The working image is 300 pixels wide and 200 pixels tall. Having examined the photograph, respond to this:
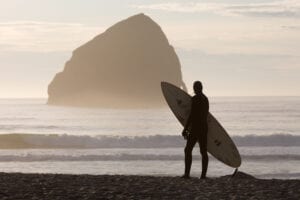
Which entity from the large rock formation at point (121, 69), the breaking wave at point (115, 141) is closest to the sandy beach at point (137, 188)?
the breaking wave at point (115, 141)

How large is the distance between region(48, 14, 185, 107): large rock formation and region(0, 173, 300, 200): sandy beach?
413ft

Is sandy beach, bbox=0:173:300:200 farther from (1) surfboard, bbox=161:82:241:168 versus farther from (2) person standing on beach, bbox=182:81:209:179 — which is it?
(1) surfboard, bbox=161:82:241:168

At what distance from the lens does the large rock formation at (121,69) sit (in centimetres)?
14538

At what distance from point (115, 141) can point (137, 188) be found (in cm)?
2944

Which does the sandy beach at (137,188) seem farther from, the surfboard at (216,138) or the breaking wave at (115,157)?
the breaking wave at (115,157)

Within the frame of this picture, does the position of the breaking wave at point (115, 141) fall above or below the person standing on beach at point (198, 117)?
below

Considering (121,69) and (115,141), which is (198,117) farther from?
(121,69)

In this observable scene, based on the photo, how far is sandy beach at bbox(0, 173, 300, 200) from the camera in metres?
10.9

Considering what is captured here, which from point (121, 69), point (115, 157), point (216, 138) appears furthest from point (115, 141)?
point (121, 69)

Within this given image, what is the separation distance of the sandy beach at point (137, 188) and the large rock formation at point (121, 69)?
12585cm

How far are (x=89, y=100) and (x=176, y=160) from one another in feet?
394

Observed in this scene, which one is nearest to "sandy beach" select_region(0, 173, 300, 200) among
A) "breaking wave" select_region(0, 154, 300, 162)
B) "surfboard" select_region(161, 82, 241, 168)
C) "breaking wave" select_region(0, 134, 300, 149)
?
"surfboard" select_region(161, 82, 241, 168)

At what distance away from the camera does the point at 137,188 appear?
11875 mm

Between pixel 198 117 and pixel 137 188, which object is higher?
pixel 198 117
